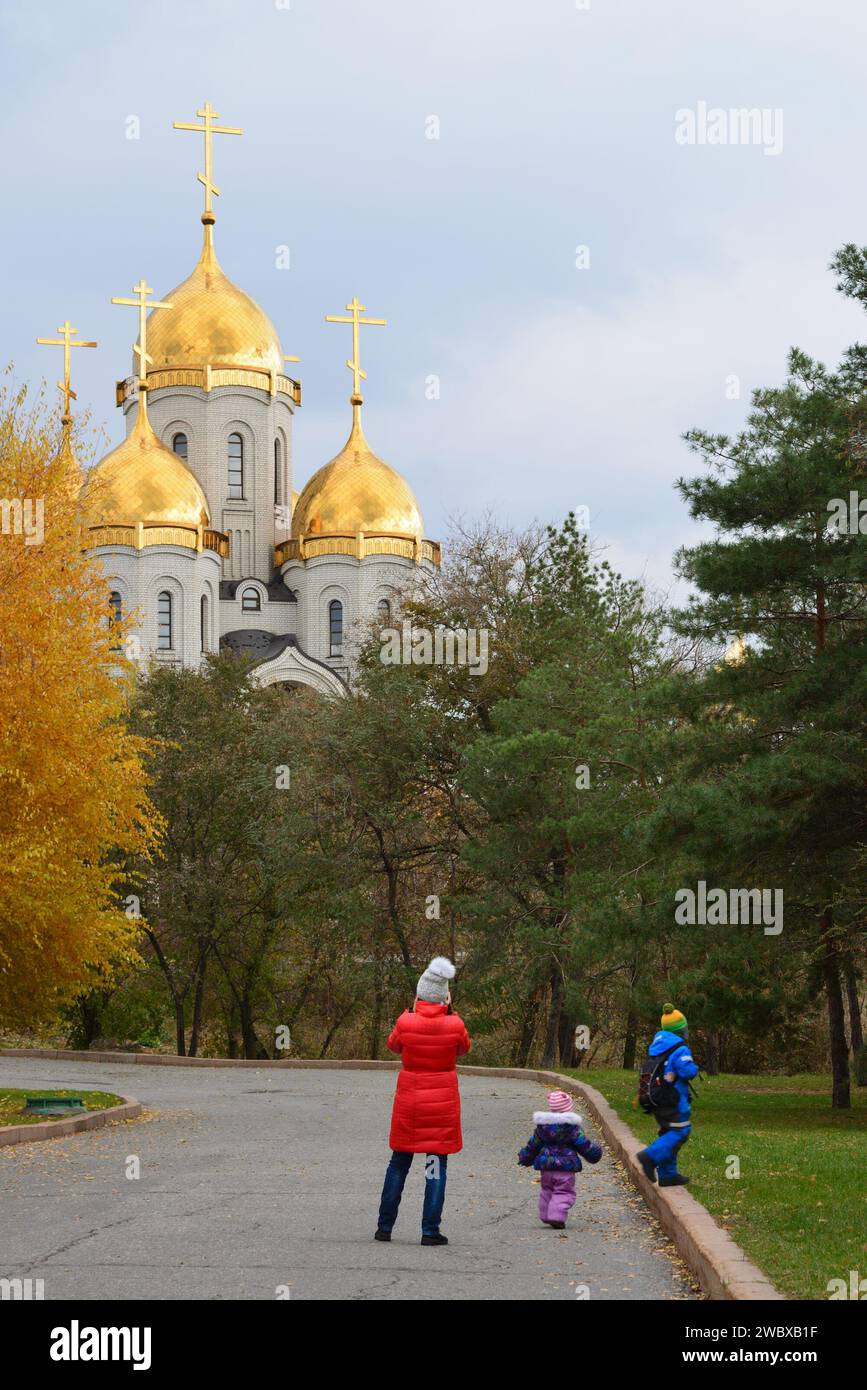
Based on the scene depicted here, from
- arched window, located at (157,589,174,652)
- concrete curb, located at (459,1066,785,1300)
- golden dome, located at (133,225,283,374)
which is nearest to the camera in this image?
concrete curb, located at (459,1066,785,1300)

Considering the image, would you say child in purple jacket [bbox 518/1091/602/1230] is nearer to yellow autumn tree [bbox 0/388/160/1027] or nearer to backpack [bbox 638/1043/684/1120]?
backpack [bbox 638/1043/684/1120]

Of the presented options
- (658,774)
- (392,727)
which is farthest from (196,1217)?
(392,727)

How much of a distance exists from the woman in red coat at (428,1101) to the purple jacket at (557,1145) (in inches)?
29.0

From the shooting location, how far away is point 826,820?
66.6 ft

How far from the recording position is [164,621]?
69.4 metres

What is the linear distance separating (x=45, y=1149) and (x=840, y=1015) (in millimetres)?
11835

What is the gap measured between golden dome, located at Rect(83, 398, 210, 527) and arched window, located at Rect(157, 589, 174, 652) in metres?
3.12

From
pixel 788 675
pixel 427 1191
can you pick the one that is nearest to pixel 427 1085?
pixel 427 1191

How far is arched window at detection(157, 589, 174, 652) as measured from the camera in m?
69.1

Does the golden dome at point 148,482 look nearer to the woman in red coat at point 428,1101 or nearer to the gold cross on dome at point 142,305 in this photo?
the gold cross on dome at point 142,305

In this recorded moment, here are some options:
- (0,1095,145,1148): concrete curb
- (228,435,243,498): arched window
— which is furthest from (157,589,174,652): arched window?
(0,1095,145,1148): concrete curb

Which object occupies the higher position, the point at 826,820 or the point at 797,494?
the point at 797,494

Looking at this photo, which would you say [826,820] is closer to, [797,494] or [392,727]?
[797,494]
